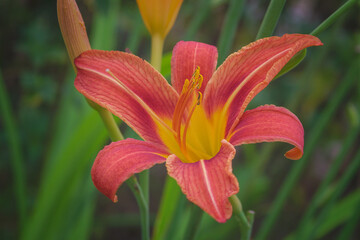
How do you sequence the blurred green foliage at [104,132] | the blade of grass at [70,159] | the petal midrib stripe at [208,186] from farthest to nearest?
the blurred green foliage at [104,132], the blade of grass at [70,159], the petal midrib stripe at [208,186]

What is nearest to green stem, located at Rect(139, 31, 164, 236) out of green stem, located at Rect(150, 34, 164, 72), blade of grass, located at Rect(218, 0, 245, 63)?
green stem, located at Rect(150, 34, 164, 72)

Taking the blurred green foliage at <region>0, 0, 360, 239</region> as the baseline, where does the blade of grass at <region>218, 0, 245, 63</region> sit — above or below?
above

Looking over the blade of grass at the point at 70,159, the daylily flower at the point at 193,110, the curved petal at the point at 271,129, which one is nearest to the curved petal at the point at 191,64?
the daylily flower at the point at 193,110

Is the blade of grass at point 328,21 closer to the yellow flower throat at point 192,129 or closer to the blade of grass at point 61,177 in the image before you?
the yellow flower throat at point 192,129

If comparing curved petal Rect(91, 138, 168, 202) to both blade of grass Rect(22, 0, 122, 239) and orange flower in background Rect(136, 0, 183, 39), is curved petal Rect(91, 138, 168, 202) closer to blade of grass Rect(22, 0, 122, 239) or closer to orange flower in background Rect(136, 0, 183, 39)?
orange flower in background Rect(136, 0, 183, 39)

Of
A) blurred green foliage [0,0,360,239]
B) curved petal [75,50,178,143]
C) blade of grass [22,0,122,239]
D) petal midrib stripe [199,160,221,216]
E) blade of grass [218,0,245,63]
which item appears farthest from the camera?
blurred green foliage [0,0,360,239]

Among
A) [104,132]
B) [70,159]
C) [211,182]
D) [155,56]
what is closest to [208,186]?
[211,182]

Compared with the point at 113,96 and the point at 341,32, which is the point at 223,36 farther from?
the point at 341,32

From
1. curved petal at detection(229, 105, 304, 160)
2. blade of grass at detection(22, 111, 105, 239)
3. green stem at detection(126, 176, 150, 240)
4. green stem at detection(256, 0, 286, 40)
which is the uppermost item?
green stem at detection(256, 0, 286, 40)
